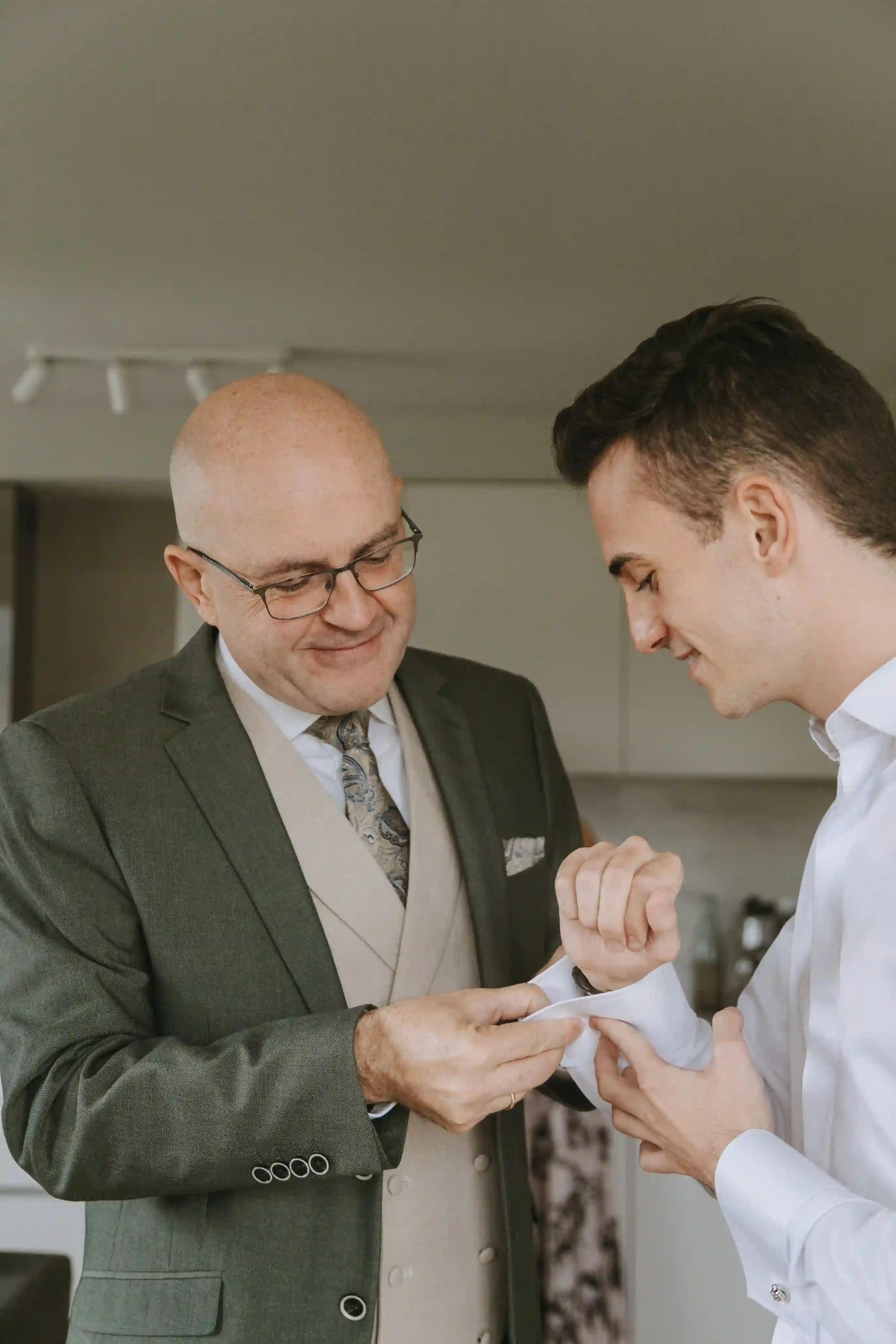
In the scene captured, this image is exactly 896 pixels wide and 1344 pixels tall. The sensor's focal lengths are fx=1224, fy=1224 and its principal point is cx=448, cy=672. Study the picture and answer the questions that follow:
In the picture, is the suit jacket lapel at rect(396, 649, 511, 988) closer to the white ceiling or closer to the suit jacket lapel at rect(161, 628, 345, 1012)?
the suit jacket lapel at rect(161, 628, 345, 1012)

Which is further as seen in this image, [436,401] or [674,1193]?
[436,401]

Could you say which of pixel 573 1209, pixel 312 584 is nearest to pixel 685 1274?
pixel 573 1209

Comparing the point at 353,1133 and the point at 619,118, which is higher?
the point at 619,118

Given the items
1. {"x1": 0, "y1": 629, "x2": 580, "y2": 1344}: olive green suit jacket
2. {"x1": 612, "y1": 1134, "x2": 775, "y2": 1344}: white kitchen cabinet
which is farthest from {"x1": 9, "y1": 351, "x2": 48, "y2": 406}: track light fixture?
{"x1": 612, "y1": 1134, "x2": 775, "y2": 1344}: white kitchen cabinet

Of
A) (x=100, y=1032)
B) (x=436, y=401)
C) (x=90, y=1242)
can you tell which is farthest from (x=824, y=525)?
(x=436, y=401)

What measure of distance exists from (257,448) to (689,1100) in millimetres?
851

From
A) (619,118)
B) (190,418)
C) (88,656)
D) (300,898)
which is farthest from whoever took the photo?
(88,656)

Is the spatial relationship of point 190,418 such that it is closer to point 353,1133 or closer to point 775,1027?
point 353,1133

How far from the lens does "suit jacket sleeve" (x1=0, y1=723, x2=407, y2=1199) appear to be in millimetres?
1232

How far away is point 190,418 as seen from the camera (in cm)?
151

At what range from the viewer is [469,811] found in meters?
1.55

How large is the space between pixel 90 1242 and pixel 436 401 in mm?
3343

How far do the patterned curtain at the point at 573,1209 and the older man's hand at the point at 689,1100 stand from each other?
91.4 inches

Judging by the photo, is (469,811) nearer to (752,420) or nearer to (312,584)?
(312,584)
